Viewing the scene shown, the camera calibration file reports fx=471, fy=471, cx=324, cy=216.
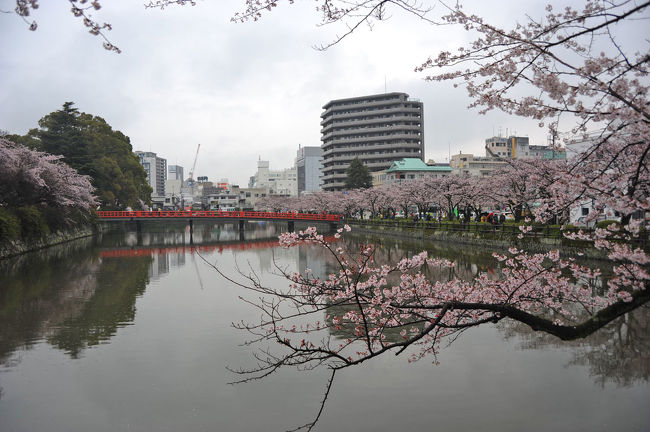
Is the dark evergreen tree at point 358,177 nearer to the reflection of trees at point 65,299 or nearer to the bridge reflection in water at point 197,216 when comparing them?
the bridge reflection in water at point 197,216

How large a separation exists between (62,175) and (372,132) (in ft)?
203

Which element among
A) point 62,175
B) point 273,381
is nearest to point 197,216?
point 62,175

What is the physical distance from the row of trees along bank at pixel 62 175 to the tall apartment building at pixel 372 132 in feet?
127

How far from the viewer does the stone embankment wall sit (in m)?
22.1

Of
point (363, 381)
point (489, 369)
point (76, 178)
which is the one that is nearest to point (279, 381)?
point (363, 381)

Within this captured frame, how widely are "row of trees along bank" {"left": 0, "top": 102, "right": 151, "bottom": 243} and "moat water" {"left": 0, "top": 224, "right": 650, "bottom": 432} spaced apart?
13.9 metres

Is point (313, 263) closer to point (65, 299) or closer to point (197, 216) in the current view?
point (65, 299)

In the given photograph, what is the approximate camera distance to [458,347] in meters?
9.23

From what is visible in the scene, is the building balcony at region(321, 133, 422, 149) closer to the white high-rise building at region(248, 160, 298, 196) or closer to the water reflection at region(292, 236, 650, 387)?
the white high-rise building at region(248, 160, 298, 196)

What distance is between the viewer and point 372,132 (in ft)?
275

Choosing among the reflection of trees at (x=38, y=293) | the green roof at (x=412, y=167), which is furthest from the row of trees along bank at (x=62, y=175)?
the green roof at (x=412, y=167)

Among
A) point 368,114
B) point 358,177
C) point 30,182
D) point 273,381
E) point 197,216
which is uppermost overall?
point 368,114

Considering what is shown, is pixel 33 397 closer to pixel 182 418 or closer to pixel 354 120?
pixel 182 418

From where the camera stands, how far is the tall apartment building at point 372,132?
8162cm
